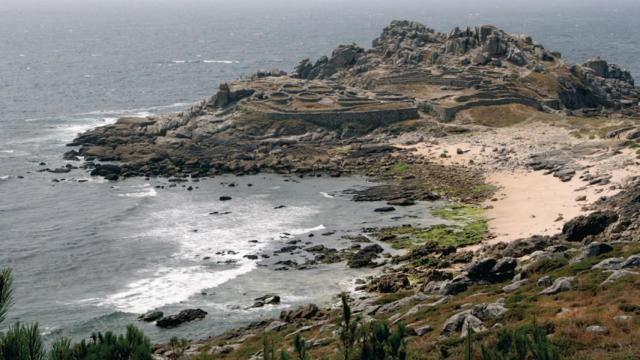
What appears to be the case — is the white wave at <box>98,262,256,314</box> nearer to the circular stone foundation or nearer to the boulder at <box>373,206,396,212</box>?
the boulder at <box>373,206,396,212</box>

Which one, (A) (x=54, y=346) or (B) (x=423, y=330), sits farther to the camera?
(B) (x=423, y=330)

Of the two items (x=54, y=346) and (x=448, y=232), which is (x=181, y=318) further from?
(x=54, y=346)

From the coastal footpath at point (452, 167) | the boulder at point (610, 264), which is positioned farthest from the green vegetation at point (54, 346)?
the boulder at point (610, 264)

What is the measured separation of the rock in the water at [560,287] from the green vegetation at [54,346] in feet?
84.8

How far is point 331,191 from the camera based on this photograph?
302ft

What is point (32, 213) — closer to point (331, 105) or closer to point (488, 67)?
point (331, 105)

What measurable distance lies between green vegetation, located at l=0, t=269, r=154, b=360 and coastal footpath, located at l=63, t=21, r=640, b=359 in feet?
19.9

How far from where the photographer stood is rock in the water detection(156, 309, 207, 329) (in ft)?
184

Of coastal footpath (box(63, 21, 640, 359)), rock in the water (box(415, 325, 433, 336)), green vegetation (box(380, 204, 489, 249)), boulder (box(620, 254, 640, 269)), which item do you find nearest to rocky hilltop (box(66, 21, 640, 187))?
coastal footpath (box(63, 21, 640, 359))

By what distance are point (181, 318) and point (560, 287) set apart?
87.8 feet

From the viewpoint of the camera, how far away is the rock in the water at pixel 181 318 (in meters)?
56.0

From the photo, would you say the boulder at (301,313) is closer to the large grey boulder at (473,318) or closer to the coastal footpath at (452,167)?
the coastal footpath at (452,167)

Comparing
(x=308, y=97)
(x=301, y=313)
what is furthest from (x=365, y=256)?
(x=308, y=97)

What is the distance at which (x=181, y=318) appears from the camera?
56531mm
